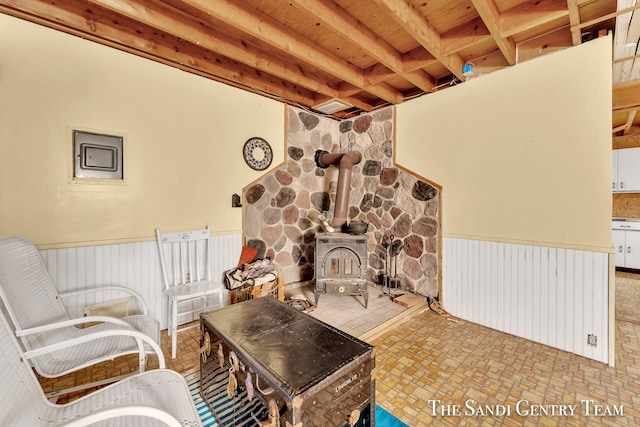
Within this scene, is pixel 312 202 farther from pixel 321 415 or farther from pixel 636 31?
pixel 636 31

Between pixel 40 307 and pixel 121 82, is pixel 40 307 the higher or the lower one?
the lower one

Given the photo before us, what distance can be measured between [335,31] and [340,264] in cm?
220

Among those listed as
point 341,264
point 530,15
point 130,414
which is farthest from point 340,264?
point 530,15

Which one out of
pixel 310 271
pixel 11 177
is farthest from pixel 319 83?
pixel 11 177

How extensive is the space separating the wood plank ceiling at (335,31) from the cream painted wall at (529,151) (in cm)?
23

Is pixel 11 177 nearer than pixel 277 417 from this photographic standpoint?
No

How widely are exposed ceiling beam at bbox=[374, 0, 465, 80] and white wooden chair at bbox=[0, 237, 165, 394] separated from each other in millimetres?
2489

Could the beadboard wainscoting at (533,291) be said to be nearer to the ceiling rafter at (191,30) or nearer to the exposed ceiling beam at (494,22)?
the exposed ceiling beam at (494,22)

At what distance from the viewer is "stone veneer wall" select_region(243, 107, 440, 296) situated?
3.18 metres

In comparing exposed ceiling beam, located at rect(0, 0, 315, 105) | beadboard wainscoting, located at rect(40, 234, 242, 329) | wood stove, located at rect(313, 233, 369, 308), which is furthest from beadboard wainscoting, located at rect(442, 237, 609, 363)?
beadboard wainscoting, located at rect(40, 234, 242, 329)

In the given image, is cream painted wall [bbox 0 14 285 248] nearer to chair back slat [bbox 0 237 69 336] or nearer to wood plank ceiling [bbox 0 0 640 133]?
wood plank ceiling [bbox 0 0 640 133]

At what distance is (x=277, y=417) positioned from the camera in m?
1.08

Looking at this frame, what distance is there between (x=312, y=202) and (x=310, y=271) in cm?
102

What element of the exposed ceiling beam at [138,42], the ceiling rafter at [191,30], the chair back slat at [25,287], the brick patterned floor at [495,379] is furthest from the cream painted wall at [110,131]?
the brick patterned floor at [495,379]
